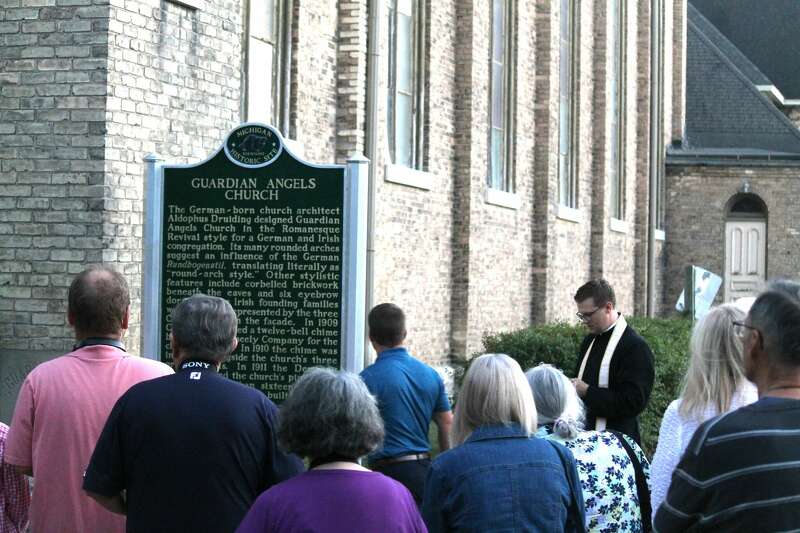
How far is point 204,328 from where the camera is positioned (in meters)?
5.14

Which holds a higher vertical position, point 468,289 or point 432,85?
point 432,85

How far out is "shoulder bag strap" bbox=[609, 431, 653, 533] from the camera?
589 cm

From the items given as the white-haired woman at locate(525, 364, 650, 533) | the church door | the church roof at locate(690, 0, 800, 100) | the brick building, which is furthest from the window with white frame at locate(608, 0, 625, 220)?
the white-haired woman at locate(525, 364, 650, 533)

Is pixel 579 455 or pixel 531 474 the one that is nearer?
pixel 531 474

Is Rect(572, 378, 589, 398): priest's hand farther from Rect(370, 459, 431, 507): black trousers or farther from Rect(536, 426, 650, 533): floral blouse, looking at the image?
Rect(536, 426, 650, 533): floral blouse

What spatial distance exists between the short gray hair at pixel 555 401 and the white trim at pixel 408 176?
495 inches

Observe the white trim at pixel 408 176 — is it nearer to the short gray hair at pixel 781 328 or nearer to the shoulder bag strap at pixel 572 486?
the shoulder bag strap at pixel 572 486

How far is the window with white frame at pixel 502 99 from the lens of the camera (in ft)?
77.4

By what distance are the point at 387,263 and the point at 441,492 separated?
44.4 feet

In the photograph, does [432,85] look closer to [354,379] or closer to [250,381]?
[250,381]

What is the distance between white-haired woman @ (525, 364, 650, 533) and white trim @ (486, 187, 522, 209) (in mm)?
16737

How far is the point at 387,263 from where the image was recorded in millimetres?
18422

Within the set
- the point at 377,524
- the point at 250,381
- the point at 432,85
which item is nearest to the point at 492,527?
the point at 377,524

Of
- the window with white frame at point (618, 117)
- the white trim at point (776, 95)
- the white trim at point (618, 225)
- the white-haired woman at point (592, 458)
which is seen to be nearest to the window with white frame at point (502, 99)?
the white trim at point (618, 225)
